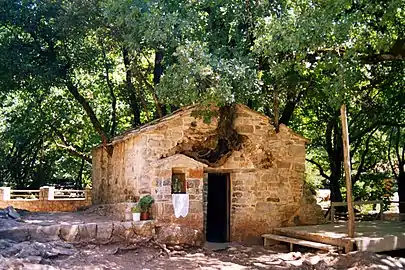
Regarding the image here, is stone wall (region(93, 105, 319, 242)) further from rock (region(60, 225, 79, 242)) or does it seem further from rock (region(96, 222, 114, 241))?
rock (region(60, 225, 79, 242))

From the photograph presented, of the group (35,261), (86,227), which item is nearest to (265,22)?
(86,227)

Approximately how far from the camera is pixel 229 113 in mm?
11648

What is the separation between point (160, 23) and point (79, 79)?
7920 mm

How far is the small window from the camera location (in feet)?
35.9

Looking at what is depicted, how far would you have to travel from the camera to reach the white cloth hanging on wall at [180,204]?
10.6 metres

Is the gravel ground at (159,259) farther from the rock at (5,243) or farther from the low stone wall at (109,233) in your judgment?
the low stone wall at (109,233)

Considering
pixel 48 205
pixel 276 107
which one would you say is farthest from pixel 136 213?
pixel 48 205

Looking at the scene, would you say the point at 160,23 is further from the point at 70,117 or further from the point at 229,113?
the point at 70,117

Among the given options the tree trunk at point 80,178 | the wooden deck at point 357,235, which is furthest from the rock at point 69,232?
the tree trunk at point 80,178

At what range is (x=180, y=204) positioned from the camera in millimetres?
10617

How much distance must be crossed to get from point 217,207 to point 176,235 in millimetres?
3738

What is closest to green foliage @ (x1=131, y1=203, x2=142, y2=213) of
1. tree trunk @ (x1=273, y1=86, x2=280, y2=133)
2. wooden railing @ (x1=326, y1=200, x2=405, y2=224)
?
tree trunk @ (x1=273, y1=86, x2=280, y2=133)

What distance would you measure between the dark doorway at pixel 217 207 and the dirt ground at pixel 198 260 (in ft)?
7.40

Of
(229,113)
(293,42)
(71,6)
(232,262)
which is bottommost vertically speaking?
(232,262)
